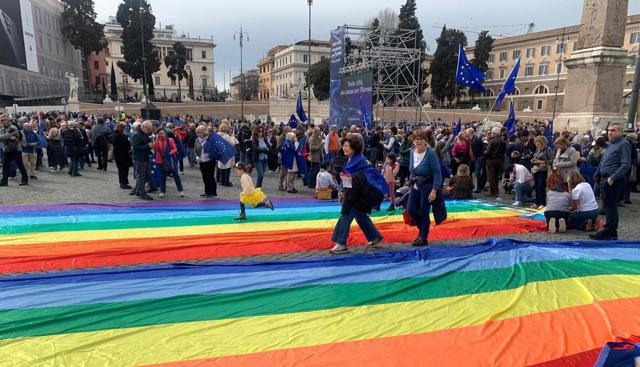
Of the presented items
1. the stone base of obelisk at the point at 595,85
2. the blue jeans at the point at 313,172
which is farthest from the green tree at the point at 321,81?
the blue jeans at the point at 313,172

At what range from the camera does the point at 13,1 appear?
4409 centimetres

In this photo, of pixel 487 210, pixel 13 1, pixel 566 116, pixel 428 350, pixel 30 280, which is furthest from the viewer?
pixel 13 1

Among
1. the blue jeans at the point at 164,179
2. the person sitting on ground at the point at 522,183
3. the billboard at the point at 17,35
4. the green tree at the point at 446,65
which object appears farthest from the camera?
the green tree at the point at 446,65

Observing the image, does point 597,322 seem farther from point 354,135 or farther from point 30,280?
point 30,280

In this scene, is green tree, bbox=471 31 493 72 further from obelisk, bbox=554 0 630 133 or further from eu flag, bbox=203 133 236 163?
eu flag, bbox=203 133 236 163

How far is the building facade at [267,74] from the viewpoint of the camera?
11619 cm

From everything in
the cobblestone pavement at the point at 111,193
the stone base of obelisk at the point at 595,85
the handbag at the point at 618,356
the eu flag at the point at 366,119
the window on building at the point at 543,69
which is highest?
the window on building at the point at 543,69

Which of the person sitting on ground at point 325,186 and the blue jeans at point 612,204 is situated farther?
the person sitting on ground at point 325,186

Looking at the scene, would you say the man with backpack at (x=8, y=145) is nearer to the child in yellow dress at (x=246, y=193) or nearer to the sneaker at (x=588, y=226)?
the child in yellow dress at (x=246, y=193)

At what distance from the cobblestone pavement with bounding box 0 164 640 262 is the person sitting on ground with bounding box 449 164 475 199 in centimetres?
83

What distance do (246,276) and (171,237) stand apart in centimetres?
227

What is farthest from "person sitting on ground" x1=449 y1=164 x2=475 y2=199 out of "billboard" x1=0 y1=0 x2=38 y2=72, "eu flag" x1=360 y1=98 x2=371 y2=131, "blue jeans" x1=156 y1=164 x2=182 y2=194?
"billboard" x1=0 y1=0 x2=38 y2=72

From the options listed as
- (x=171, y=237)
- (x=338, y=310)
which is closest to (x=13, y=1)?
(x=171, y=237)

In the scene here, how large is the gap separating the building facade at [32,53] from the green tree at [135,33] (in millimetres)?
8391
